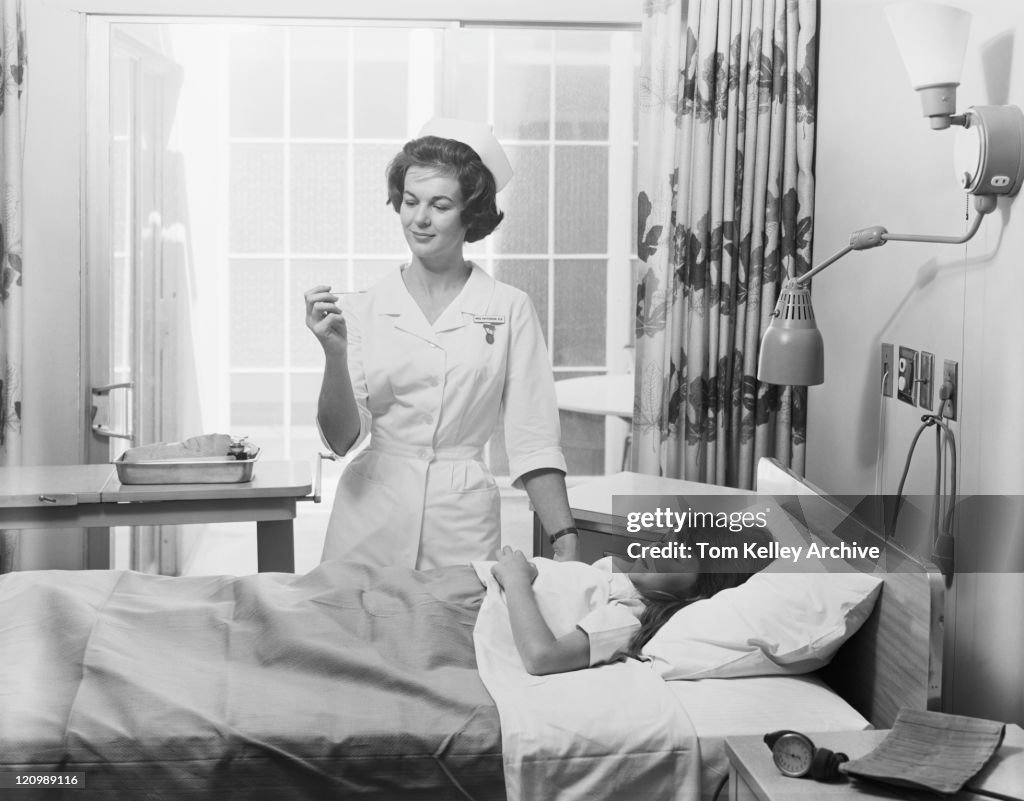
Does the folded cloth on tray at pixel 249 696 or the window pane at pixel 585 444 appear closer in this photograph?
the folded cloth on tray at pixel 249 696

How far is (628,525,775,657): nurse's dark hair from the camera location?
1794mm

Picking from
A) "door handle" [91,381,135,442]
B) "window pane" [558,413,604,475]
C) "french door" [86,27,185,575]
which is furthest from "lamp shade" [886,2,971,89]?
"door handle" [91,381,135,442]

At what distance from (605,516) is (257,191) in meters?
1.96

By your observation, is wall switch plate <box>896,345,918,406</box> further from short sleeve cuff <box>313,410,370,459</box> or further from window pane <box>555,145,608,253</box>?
window pane <box>555,145,608,253</box>

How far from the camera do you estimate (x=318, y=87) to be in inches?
149

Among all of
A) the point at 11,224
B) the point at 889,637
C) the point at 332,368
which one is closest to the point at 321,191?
the point at 11,224

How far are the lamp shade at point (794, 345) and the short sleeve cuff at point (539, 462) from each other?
39cm

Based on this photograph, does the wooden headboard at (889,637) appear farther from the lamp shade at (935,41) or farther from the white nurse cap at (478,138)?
the white nurse cap at (478,138)

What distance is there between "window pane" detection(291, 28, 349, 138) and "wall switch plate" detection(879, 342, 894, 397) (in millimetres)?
2201

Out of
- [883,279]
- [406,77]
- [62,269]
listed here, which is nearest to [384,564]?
[883,279]

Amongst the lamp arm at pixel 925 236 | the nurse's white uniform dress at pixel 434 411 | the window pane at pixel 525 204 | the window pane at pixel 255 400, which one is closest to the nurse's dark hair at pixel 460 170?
the nurse's white uniform dress at pixel 434 411

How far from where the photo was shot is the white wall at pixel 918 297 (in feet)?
5.29

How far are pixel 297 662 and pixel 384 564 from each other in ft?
1.71

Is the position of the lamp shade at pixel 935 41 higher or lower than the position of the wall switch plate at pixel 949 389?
higher
